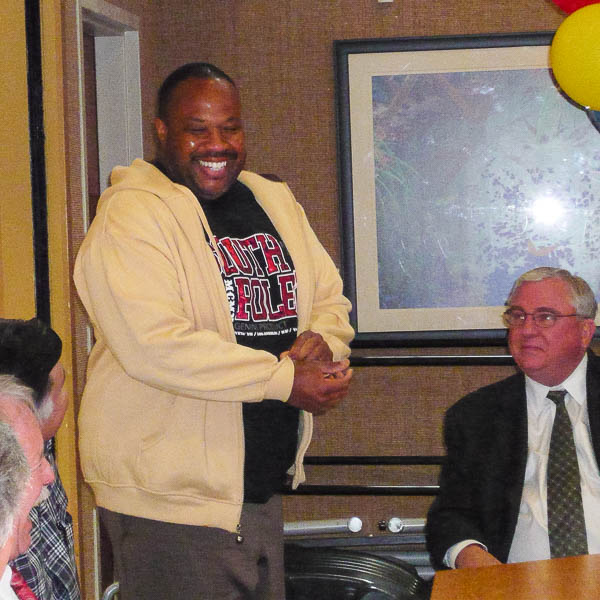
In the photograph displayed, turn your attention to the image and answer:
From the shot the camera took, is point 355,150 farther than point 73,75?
Yes

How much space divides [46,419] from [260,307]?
0.50 metres

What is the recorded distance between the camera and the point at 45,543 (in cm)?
175

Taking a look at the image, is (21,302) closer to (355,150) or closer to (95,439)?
(95,439)

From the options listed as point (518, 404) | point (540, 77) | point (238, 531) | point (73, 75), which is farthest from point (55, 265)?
point (540, 77)

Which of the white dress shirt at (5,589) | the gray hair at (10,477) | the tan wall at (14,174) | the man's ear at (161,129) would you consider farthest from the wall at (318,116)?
the gray hair at (10,477)

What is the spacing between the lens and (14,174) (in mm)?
2781

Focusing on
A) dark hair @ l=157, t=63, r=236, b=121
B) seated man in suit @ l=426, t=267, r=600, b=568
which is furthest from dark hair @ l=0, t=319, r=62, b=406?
seated man in suit @ l=426, t=267, r=600, b=568

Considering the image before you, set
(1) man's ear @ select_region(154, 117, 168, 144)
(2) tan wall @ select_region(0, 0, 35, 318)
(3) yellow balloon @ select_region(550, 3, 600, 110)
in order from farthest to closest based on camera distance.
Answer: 1. (2) tan wall @ select_region(0, 0, 35, 318)
2. (3) yellow balloon @ select_region(550, 3, 600, 110)
3. (1) man's ear @ select_region(154, 117, 168, 144)

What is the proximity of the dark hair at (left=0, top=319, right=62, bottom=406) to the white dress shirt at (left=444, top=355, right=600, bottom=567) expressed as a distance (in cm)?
97

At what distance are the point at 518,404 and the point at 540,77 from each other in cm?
175

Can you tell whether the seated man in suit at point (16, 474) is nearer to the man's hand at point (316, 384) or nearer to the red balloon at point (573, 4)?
the man's hand at point (316, 384)

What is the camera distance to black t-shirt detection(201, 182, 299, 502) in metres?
2.00

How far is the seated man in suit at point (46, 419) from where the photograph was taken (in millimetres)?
1729

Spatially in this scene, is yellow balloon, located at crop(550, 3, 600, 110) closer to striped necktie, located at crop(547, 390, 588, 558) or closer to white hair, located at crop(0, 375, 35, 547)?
striped necktie, located at crop(547, 390, 588, 558)
